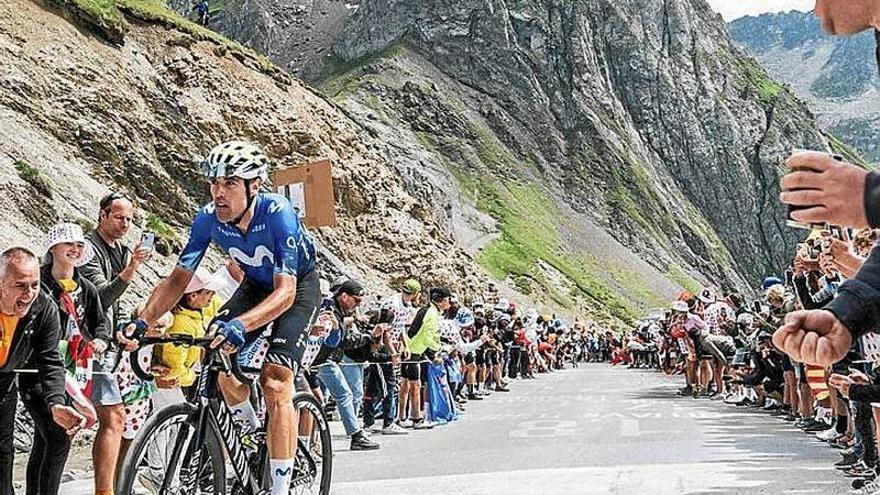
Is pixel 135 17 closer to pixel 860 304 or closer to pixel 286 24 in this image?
pixel 860 304

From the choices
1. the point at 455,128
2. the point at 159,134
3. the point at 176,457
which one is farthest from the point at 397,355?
the point at 455,128

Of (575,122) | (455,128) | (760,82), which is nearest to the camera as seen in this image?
(455,128)

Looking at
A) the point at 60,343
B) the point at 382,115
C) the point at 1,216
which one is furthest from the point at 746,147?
the point at 60,343

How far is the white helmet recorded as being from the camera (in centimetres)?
630

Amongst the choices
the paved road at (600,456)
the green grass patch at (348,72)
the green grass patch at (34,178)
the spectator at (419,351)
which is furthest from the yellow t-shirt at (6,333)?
the green grass patch at (348,72)

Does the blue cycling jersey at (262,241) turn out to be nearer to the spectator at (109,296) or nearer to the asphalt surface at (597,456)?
the spectator at (109,296)

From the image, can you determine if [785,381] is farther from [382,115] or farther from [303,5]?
[303,5]

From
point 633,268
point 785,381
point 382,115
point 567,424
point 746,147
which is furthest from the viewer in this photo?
point 746,147

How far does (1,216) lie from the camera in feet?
70.4

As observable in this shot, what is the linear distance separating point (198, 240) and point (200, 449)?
133 centimetres

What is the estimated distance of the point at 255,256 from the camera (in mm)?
6523

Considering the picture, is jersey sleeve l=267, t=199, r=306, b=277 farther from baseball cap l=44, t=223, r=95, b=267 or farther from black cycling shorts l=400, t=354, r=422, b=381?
black cycling shorts l=400, t=354, r=422, b=381

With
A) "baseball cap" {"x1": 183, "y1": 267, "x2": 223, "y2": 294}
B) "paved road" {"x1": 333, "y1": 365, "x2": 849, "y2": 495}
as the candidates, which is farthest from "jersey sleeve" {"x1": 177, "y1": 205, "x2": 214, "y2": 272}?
"paved road" {"x1": 333, "y1": 365, "x2": 849, "y2": 495}

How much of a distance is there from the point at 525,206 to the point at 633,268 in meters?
12.5
